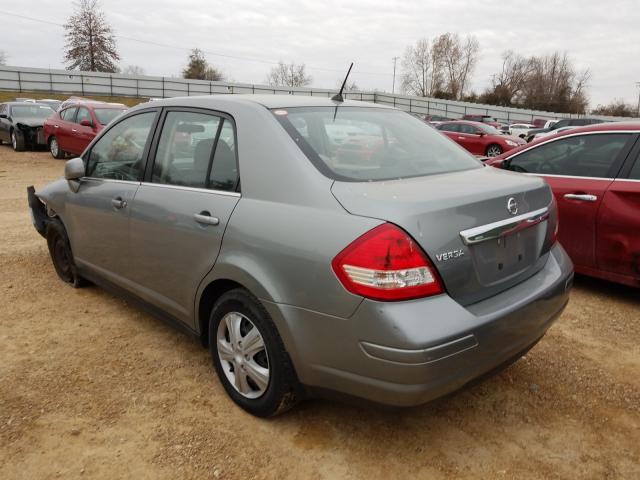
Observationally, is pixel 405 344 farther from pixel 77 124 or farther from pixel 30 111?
pixel 30 111

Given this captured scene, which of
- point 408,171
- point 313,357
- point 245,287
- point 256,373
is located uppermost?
point 408,171

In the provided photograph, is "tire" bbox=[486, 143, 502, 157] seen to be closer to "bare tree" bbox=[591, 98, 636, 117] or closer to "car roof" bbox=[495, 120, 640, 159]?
"car roof" bbox=[495, 120, 640, 159]

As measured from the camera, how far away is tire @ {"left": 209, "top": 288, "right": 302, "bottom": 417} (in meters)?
2.38

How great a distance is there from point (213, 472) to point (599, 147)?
3.97m

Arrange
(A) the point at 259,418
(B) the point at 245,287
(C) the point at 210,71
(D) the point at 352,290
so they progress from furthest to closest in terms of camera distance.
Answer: (C) the point at 210,71, (A) the point at 259,418, (B) the point at 245,287, (D) the point at 352,290

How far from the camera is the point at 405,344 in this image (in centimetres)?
196

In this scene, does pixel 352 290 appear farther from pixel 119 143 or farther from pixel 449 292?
pixel 119 143

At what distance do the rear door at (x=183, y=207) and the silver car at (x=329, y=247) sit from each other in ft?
0.04

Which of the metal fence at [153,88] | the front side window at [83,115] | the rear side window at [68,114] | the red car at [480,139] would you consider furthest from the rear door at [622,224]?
the metal fence at [153,88]

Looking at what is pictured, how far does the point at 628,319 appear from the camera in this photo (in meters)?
3.95

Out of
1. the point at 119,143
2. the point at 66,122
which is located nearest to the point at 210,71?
the point at 66,122

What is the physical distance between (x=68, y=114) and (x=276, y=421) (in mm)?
13702

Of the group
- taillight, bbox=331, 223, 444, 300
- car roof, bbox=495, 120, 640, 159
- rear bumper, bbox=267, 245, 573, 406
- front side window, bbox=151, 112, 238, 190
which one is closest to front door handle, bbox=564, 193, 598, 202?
car roof, bbox=495, 120, 640, 159

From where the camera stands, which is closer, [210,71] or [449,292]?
[449,292]
